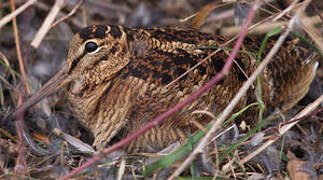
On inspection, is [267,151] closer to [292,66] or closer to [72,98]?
[292,66]

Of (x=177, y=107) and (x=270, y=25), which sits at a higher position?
(x=270, y=25)

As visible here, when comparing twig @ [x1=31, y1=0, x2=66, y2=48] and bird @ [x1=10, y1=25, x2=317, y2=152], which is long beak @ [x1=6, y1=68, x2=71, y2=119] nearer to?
bird @ [x1=10, y1=25, x2=317, y2=152]

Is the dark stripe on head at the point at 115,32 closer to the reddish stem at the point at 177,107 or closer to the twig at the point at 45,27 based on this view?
the twig at the point at 45,27

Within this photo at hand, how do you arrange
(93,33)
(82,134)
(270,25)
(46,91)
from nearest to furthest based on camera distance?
(93,33) → (46,91) → (82,134) → (270,25)

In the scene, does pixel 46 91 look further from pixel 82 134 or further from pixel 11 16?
pixel 11 16

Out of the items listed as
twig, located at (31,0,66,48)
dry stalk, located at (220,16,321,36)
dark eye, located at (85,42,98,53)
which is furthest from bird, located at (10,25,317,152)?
dry stalk, located at (220,16,321,36)

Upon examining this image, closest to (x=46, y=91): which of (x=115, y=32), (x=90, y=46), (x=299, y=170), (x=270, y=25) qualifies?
(x=90, y=46)
